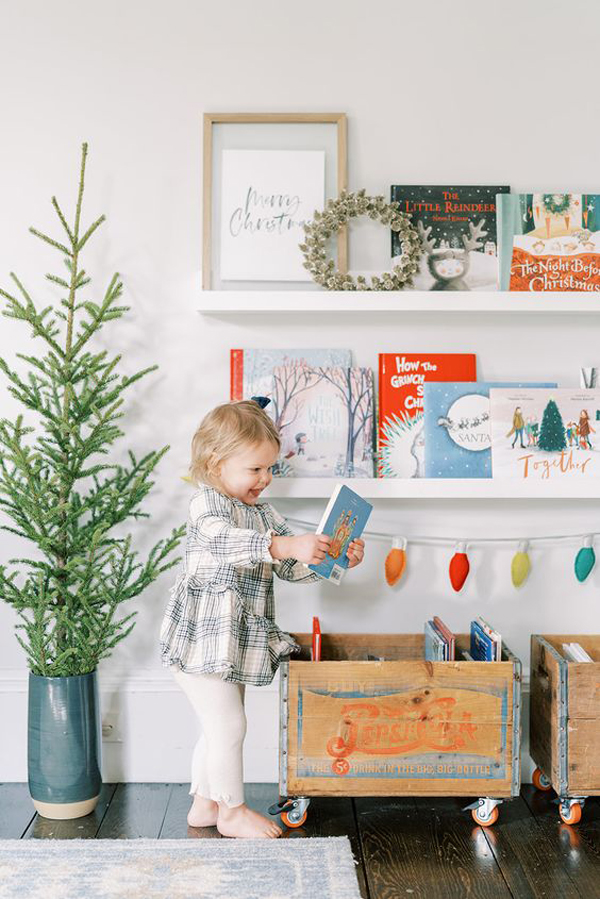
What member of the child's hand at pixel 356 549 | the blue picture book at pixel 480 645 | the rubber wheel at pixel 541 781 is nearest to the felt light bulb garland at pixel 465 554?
the blue picture book at pixel 480 645

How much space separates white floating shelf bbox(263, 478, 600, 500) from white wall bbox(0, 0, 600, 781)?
14cm

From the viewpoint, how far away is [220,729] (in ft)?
6.74

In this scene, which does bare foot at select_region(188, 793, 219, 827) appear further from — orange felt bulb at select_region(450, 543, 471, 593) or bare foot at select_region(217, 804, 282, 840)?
orange felt bulb at select_region(450, 543, 471, 593)

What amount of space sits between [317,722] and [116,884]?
21.0 inches

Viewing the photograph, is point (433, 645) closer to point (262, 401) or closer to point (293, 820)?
point (293, 820)

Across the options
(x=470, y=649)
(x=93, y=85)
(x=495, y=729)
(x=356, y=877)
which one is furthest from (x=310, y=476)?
(x=93, y=85)

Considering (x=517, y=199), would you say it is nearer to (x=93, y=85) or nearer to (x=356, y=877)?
(x=93, y=85)

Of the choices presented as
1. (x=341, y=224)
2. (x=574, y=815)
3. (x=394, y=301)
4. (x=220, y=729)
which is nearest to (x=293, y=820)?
(x=220, y=729)

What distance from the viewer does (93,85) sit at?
236 centimetres

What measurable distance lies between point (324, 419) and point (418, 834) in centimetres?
101

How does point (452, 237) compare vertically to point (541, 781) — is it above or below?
above

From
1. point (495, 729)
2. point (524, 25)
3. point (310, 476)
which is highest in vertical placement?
point (524, 25)

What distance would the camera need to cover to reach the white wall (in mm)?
2359

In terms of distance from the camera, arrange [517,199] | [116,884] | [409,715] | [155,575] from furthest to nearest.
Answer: [517,199], [155,575], [409,715], [116,884]
